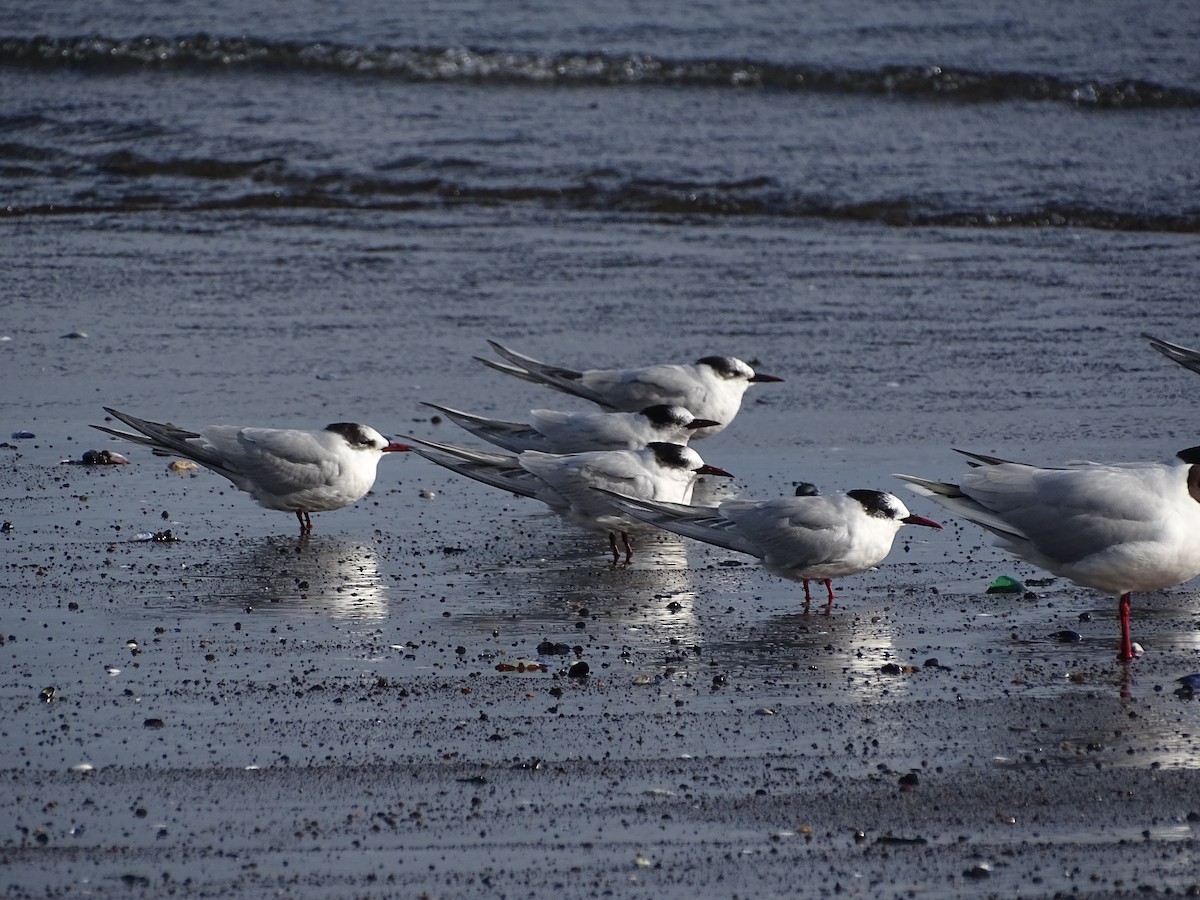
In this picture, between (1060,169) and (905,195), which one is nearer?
(905,195)

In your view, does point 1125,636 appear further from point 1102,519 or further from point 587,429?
point 587,429

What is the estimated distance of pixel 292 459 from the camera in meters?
6.69

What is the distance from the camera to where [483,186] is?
13.7 m

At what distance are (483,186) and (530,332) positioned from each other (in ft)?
14.6

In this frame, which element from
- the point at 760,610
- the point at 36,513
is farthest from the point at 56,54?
the point at 760,610

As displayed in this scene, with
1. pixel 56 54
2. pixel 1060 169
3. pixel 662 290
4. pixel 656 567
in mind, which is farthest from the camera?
pixel 56 54

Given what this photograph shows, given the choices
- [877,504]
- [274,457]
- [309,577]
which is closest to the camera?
[877,504]

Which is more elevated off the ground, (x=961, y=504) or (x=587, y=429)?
(x=961, y=504)

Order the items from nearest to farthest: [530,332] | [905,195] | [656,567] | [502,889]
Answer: [502,889] → [656,567] → [530,332] → [905,195]

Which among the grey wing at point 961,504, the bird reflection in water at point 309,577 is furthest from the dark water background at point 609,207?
the grey wing at point 961,504

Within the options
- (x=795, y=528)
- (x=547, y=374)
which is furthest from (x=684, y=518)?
(x=547, y=374)

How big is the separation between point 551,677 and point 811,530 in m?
1.24

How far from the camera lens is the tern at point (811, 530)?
574cm

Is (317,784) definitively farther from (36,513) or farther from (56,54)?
(56,54)
